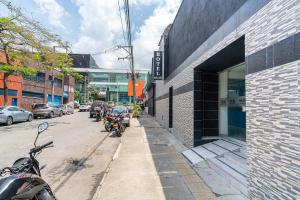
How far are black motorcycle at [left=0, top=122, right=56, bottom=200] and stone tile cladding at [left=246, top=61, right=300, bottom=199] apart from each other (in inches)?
128

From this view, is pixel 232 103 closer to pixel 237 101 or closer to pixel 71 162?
pixel 237 101

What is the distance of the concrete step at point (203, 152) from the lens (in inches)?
309

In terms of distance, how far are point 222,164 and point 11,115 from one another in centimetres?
1887

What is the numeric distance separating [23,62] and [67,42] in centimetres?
499

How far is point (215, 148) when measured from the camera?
849 centimetres

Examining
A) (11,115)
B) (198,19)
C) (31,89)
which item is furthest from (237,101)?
(31,89)

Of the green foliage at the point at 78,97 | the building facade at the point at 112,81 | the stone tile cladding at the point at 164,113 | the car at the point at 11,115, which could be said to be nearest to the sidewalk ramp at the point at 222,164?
the stone tile cladding at the point at 164,113

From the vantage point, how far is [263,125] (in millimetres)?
4395

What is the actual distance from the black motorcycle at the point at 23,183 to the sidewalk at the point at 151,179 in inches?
93.7

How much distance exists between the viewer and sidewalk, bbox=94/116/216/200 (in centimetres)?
541

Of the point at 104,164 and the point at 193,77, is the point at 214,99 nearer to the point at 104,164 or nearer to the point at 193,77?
the point at 193,77

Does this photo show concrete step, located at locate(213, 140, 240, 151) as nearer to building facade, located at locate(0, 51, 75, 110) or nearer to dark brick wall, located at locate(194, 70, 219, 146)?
dark brick wall, located at locate(194, 70, 219, 146)

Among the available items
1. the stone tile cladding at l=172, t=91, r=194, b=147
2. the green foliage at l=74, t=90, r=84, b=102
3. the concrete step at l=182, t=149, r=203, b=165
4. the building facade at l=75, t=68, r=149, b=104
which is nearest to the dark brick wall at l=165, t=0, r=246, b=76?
the stone tile cladding at l=172, t=91, r=194, b=147

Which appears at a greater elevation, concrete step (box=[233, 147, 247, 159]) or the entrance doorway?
the entrance doorway
